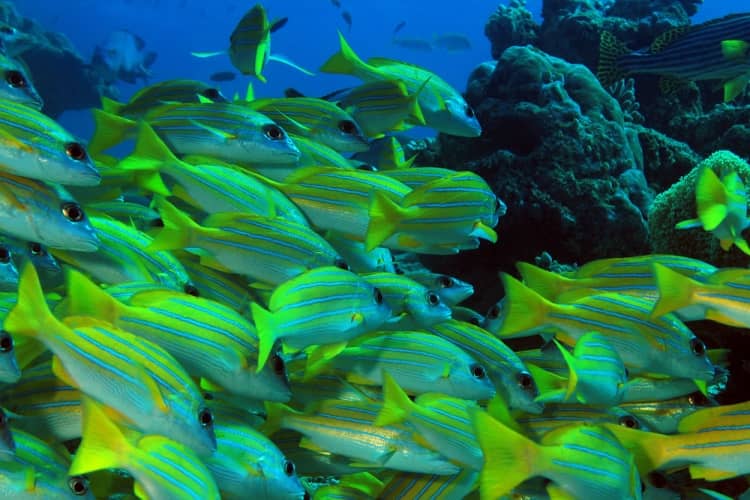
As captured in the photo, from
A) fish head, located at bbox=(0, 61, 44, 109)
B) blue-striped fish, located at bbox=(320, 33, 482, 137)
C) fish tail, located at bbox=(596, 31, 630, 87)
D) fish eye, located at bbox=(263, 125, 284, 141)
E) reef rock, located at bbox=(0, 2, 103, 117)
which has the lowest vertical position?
reef rock, located at bbox=(0, 2, 103, 117)

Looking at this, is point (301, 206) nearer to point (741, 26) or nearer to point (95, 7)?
point (741, 26)

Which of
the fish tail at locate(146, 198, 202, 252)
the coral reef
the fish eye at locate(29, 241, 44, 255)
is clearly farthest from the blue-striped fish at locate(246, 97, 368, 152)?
the coral reef

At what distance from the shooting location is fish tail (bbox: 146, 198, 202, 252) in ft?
8.43

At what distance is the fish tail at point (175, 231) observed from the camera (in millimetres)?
2570

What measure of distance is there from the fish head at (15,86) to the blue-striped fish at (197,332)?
1.24 m

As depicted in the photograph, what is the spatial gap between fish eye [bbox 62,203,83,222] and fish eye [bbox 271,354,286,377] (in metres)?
0.91

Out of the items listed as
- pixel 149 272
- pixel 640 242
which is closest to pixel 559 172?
pixel 640 242

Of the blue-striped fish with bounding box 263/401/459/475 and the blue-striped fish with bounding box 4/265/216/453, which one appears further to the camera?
the blue-striped fish with bounding box 263/401/459/475

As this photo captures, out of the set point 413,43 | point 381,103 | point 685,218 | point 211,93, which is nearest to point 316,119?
point 381,103

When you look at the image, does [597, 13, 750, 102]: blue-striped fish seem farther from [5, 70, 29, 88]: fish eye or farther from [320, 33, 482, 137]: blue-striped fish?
Answer: [5, 70, 29, 88]: fish eye

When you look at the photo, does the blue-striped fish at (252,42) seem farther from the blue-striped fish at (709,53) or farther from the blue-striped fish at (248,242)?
the blue-striped fish at (709,53)

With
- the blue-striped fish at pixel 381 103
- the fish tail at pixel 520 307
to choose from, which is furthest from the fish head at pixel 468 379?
the blue-striped fish at pixel 381 103

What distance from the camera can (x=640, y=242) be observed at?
708cm

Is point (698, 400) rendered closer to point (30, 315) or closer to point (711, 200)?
Answer: point (711, 200)
